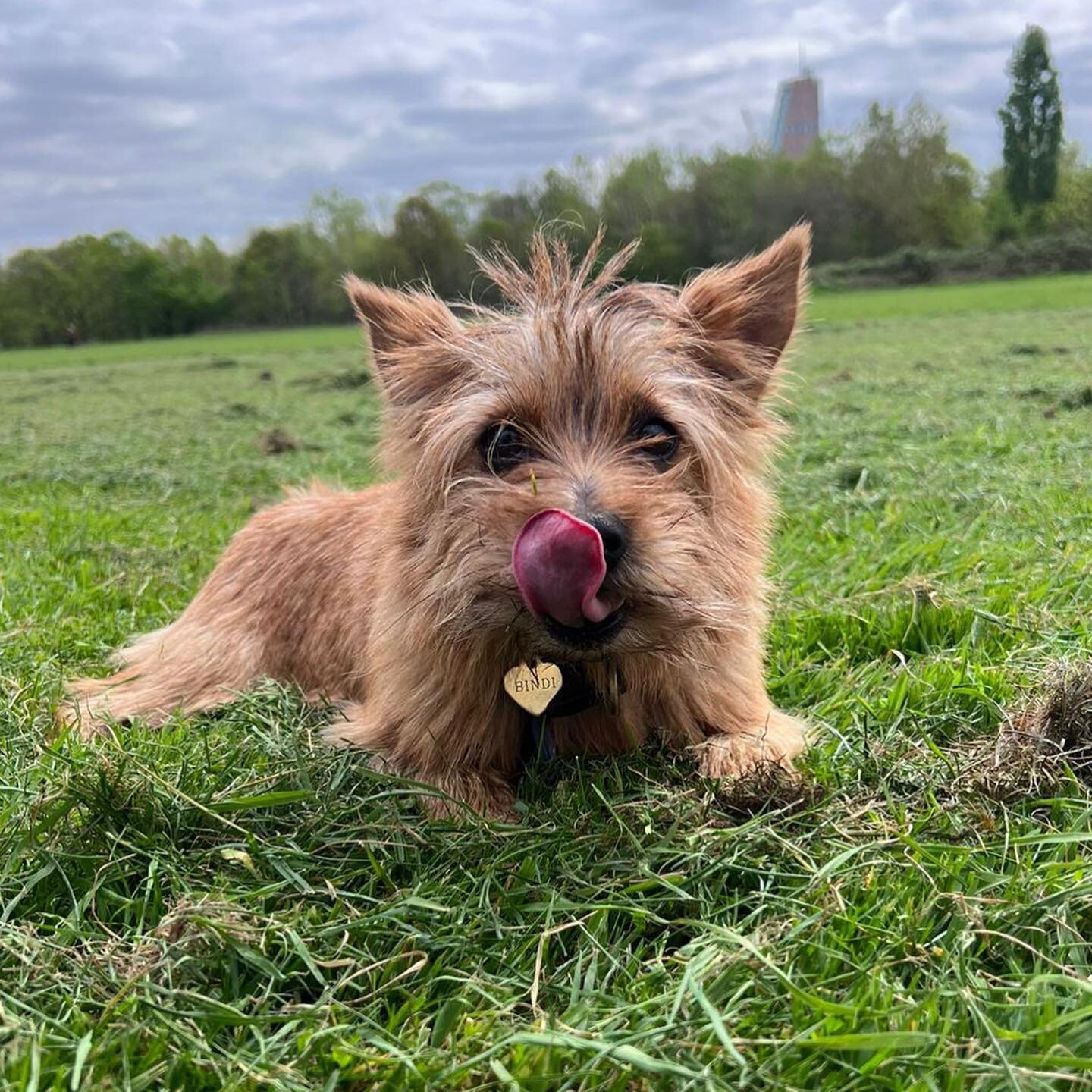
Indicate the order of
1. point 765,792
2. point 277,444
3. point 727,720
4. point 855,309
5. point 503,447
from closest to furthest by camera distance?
point 765,792, point 503,447, point 727,720, point 277,444, point 855,309

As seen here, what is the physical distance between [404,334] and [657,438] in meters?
1.14

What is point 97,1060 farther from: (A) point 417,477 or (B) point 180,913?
(A) point 417,477

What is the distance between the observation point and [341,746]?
315cm

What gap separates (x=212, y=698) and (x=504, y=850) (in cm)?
193

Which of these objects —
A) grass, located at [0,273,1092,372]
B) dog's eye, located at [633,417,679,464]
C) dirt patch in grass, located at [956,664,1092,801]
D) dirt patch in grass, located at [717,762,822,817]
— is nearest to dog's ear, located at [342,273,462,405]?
dog's eye, located at [633,417,679,464]

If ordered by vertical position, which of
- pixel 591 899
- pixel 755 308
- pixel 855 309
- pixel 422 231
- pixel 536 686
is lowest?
pixel 591 899

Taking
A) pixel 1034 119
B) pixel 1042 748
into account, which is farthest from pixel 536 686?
pixel 1034 119

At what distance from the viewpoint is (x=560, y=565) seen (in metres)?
2.24

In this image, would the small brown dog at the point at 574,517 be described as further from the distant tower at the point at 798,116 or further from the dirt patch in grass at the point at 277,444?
the distant tower at the point at 798,116

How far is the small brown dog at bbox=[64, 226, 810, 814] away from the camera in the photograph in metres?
2.43

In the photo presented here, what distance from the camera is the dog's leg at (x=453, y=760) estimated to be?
279cm

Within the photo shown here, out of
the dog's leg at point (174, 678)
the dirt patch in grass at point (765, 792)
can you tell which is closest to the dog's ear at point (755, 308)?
the dirt patch in grass at point (765, 792)

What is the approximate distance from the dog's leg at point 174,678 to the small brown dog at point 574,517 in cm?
20

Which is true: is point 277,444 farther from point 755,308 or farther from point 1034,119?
point 1034,119
